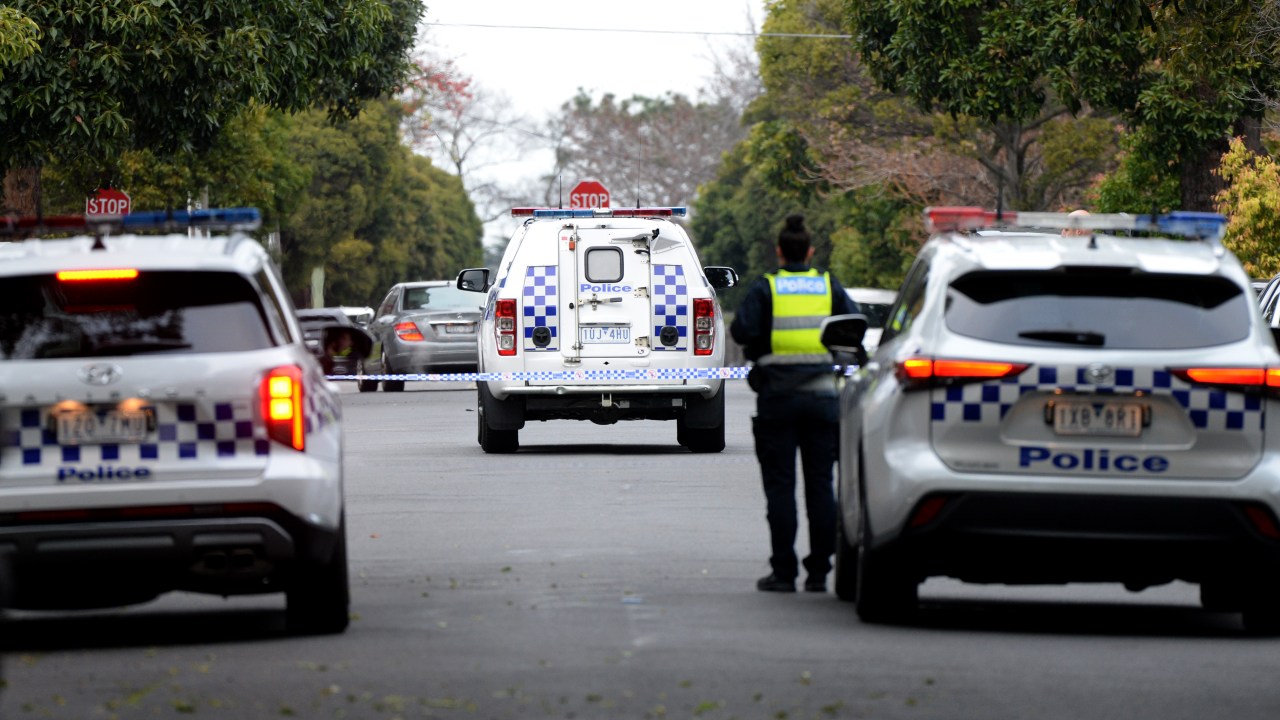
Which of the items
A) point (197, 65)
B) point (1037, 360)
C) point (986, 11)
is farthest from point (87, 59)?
point (1037, 360)

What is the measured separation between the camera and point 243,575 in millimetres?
9352

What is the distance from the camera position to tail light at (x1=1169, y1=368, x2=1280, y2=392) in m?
9.37

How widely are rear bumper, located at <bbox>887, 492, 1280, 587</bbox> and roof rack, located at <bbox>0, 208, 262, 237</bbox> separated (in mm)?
3067

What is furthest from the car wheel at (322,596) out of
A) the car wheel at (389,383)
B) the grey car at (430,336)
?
the car wheel at (389,383)

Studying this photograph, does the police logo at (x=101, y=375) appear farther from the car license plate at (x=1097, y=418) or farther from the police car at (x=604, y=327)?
the police car at (x=604, y=327)

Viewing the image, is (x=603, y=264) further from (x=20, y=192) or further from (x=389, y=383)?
(x=389, y=383)

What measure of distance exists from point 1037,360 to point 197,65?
19.5 metres

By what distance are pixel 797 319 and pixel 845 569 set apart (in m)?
1.20

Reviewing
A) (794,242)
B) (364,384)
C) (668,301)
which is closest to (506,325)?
(668,301)

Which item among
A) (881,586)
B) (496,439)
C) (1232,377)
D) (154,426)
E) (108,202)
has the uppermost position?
(108,202)

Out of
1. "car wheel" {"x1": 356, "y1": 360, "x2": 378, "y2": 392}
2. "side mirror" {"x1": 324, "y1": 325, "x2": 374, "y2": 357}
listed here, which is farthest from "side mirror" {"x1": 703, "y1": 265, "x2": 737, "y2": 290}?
"car wheel" {"x1": 356, "y1": 360, "x2": 378, "y2": 392}

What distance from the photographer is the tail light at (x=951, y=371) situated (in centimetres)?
938

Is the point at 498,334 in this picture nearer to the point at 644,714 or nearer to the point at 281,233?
the point at 644,714

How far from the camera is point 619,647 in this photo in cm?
923
